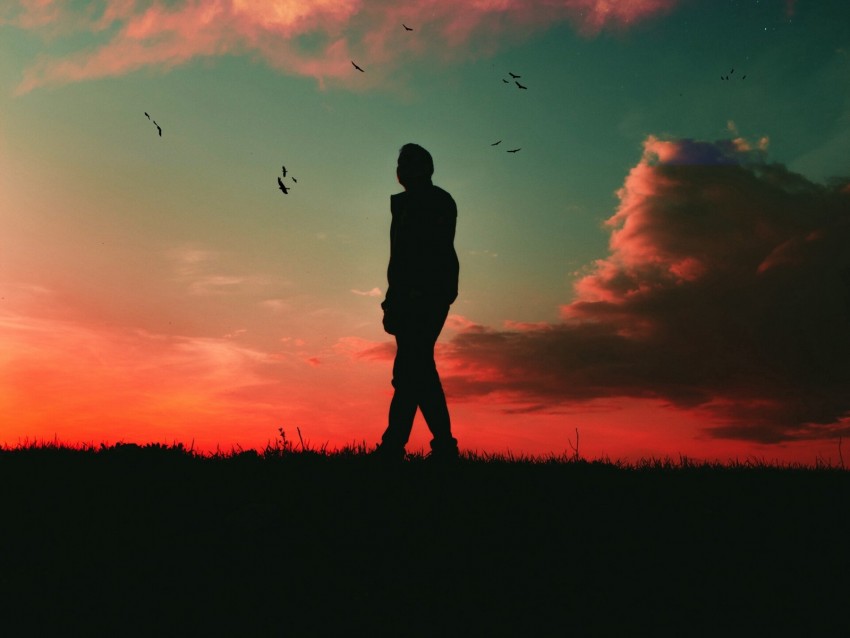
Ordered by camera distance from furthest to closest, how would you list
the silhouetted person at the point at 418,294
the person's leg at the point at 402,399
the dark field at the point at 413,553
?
1. the person's leg at the point at 402,399
2. the silhouetted person at the point at 418,294
3. the dark field at the point at 413,553

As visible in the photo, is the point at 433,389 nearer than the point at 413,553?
No

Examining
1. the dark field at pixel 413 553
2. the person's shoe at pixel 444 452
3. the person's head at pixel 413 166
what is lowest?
the dark field at pixel 413 553

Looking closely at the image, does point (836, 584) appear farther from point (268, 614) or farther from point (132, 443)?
point (132, 443)

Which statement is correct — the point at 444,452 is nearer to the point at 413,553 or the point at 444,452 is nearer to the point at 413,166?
the point at 413,553

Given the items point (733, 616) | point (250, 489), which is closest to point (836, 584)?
point (733, 616)

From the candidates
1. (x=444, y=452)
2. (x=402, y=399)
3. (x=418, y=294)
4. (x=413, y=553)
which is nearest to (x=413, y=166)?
(x=418, y=294)

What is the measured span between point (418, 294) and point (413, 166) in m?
1.49

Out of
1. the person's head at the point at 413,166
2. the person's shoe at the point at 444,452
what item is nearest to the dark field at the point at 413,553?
the person's shoe at the point at 444,452

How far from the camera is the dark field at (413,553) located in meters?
5.24

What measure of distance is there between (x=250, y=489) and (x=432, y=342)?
2.65 metres

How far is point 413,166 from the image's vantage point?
8.97 metres

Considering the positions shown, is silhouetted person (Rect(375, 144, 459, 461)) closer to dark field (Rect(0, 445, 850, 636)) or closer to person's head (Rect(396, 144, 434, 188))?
person's head (Rect(396, 144, 434, 188))

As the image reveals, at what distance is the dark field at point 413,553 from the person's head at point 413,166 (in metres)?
3.24

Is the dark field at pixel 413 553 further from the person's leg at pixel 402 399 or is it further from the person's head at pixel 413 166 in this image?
the person's head at pixel 413 166
